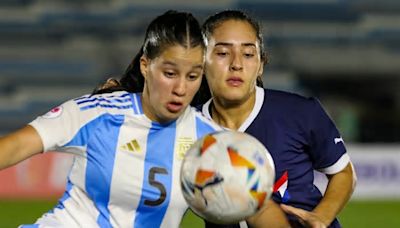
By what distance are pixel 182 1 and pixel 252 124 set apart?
43.3 ft

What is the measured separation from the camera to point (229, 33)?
467cm

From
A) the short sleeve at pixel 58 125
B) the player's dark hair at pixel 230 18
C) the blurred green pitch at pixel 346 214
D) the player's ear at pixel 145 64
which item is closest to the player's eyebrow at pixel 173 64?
the player's ear at pixel 145 64

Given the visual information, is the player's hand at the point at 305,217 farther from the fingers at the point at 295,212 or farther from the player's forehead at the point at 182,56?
the player's forehead at the point at 182,56

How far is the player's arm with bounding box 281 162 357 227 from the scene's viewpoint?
4301 mm

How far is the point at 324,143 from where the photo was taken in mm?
4719

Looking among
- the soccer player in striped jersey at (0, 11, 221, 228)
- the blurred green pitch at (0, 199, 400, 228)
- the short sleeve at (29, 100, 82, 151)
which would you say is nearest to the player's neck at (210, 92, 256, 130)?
the soccer player in striped jersey at (0, 11, 221, 228)

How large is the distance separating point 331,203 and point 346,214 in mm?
7280

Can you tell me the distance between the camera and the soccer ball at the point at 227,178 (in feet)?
12.1

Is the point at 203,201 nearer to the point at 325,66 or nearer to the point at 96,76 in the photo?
the point at 96,76

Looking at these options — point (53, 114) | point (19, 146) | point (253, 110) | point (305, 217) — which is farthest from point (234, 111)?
point (19, 146)

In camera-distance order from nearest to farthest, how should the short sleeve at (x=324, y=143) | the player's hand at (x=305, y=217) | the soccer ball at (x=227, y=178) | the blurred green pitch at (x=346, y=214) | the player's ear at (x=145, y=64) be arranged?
the soccer ball at (x=227, y=178) → the player's ear at (x=145, y=64) → the player's hand at (x=305, y=217) → the short sleeve at (x=324, y=143) → the blurred green pitch at (x=346, y=214)

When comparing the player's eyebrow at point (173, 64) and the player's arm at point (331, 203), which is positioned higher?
the player's eyebrow at point (173, 64)

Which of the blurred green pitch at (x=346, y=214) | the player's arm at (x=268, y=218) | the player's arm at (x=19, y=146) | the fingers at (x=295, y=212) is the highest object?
the player's arm at (x=19, y=146)

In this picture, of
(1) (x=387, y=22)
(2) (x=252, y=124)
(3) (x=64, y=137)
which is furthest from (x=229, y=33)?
(1) (x=387, y=22)
